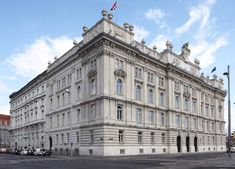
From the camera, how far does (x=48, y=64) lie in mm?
77812

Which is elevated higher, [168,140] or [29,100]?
[29,100]

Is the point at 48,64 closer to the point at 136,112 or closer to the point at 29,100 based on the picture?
the point at 29,100

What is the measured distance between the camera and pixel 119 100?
178ft

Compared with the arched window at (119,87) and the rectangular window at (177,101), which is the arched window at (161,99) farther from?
the arched window at (119,87)

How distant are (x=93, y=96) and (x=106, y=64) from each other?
601 centimetres

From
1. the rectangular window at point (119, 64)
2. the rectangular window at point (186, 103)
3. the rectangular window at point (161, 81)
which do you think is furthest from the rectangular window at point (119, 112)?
the rectangular window at point (186, 103)

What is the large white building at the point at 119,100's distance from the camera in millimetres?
53219

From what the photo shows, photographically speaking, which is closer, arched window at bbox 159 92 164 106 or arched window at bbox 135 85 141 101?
arched window at bbox 135 85 141 101

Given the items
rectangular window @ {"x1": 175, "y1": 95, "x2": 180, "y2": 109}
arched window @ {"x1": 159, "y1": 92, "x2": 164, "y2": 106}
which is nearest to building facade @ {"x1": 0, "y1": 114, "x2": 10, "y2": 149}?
rectangular window @ {"x1": 175, "y1": 95, "x2": 180, "y2": 109}

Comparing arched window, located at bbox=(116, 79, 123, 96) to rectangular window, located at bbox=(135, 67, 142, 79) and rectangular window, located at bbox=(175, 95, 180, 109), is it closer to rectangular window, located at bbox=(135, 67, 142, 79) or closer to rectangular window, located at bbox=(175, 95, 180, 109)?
rectangular window, located at bbox=(135, 67, 142, 79)

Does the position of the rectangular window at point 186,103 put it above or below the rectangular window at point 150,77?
below

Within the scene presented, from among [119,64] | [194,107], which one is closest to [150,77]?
[119,64]

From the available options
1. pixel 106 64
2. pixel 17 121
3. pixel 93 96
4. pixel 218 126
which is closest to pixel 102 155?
pixel 93 96

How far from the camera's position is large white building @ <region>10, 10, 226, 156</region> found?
175ft
